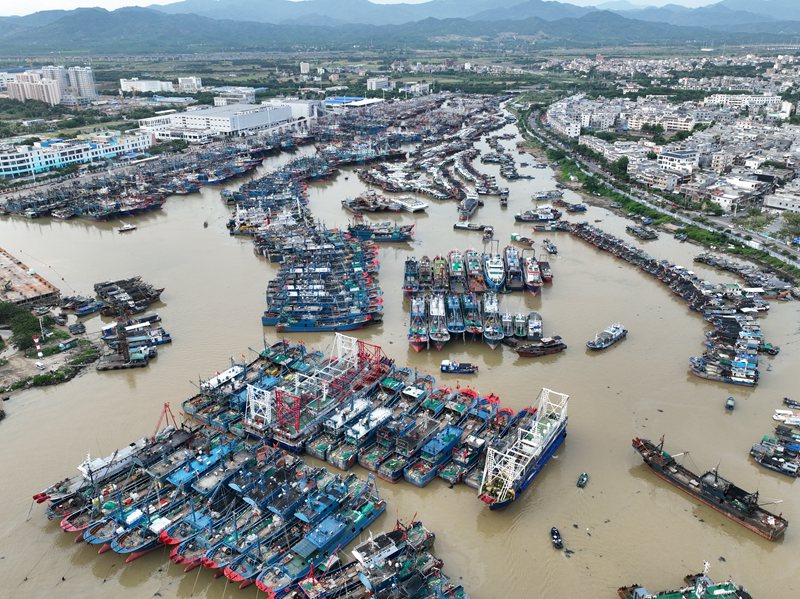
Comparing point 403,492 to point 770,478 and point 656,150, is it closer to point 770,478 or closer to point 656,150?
point 770,478

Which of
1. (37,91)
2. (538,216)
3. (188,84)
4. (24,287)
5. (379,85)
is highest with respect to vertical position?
(188,84)

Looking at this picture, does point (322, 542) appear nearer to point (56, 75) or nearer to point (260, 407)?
point (260, 407)

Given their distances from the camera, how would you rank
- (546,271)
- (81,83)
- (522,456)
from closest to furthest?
(522,456) → (546,271) → (81,83)

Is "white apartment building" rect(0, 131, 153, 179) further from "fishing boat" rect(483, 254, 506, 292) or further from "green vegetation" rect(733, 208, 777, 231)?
"green vegetation" rect(733, 208, 777, 231)

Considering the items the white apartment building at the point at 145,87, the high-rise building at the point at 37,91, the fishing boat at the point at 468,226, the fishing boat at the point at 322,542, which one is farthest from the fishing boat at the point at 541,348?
the white apartment building at the point at 145,87

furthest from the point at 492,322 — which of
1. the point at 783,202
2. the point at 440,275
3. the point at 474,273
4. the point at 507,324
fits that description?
the point at 783,202

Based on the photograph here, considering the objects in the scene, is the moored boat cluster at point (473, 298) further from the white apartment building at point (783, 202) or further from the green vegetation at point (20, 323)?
the white apartment building at point (783, 202)
